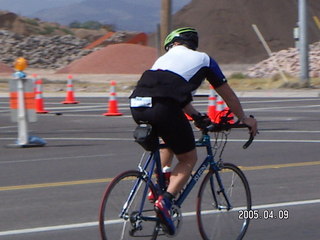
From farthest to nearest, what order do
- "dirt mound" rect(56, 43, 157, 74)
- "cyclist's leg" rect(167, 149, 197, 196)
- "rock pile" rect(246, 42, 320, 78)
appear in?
1. "dirt mound" rect(56, 43, 157, 74)
2. "rock pile" rect(246, 42, 320, 78)
3. "cyclist's leg" rect(167, 149, 197, 196)

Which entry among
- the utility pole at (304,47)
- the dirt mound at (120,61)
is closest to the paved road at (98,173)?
the utility pole at (304,47)

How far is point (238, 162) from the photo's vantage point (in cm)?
1327

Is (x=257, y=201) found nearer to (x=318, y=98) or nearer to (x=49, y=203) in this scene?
(x=49, y=203)

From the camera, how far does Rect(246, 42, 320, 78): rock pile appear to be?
133ft

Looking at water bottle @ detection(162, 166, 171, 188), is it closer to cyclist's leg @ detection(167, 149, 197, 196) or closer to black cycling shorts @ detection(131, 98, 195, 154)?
cyclist's leg @ detection(167, 149, 197, 196)

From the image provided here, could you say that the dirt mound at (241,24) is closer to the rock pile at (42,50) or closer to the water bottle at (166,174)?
the rock pile at (42,50)

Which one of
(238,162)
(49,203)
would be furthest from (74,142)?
(49,203)

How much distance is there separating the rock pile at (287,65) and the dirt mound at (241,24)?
24977mm

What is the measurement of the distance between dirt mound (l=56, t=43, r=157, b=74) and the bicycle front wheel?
4585cm

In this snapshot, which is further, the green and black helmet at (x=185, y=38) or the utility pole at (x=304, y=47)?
the utility pole at (x=304, y=47)

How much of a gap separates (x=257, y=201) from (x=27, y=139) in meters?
6.76

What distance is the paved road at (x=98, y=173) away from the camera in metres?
8.64

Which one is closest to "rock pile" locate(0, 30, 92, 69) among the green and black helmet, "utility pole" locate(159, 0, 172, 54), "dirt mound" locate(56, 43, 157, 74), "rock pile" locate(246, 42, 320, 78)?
"dirt mound" locate(56, 43, 157, 74)

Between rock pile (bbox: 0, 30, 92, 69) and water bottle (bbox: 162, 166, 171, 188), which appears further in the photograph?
rock pile (bbox: 0, 30, 92, 69)
